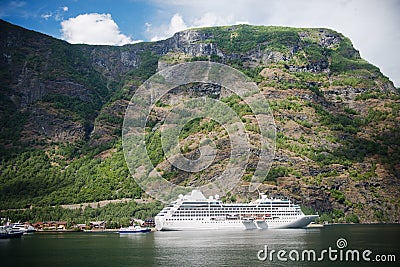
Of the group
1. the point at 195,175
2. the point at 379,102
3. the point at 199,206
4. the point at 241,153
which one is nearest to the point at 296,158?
the point at 241,153

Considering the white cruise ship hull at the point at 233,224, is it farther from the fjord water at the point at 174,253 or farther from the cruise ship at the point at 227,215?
the fjord water at the point at 174,253

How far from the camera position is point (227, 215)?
132m

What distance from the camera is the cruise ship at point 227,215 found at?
12912 centimetres

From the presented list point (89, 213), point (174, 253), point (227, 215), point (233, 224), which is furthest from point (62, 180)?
point (174, 253)

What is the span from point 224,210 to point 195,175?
26620 millimetres

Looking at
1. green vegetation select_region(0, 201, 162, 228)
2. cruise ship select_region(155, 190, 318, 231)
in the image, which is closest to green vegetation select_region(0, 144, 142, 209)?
green vegetation select_region(0, 201, 162, 228)

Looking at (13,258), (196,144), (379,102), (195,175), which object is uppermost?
(379,102)

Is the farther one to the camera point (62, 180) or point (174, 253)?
point (62, 180)

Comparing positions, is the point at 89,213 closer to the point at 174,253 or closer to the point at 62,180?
the point at 62,180

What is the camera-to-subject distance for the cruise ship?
424ft

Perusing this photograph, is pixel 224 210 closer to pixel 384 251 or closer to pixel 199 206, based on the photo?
pixel 199 206

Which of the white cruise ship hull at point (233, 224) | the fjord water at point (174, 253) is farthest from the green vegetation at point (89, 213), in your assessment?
the fjord water at point (174, 253)

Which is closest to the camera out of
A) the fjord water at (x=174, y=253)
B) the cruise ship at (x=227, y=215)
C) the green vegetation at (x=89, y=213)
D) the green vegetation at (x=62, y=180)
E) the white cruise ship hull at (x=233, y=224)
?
the fjord water at (x=174, y=253)

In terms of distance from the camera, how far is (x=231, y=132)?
554 ft
